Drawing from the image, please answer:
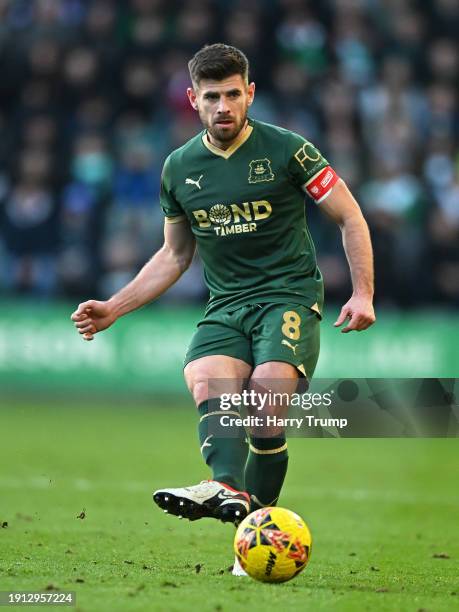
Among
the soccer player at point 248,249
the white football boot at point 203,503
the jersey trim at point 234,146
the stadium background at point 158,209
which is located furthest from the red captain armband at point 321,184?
the stadium background at point 158,209

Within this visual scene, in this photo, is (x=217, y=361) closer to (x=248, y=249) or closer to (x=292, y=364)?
(x=292, y=364)

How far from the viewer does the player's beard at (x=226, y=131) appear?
650cm

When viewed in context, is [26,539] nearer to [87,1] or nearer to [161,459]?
[161,459]

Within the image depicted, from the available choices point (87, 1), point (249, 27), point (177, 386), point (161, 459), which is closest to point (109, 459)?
point (161, 459)

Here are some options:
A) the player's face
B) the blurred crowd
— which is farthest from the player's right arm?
the blurred crowd

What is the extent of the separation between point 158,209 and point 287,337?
10.7 m

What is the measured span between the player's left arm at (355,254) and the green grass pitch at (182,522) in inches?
51.2

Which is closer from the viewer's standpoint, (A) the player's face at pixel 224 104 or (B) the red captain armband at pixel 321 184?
(A) the player's face at pixel 224 104

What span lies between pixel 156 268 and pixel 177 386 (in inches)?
376

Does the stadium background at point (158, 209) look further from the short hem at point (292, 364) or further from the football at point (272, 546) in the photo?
the football at point (272, 546)

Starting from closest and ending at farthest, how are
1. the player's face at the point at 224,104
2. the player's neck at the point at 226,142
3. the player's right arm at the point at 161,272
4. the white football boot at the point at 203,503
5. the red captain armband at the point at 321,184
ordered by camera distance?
the white football boot at the point at 203,503 → the player's face at the point at 224,104 → the red captain armband at the point at 321,184 → the player's neck at the point at 226,142 → the player's right arm at the point at 161,272

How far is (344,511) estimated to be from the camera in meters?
9.53

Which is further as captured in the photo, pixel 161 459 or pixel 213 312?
pixel 161 459

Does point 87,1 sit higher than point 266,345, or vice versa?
point 87,1
